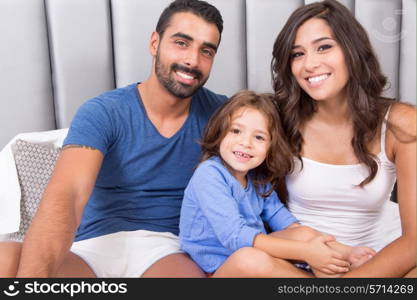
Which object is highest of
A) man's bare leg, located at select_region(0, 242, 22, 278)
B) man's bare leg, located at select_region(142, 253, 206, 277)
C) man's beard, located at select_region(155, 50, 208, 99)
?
man's beard, located at select_region(155, 50, 208, 99)

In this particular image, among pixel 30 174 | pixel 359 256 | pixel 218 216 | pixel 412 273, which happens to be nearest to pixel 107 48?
pixel 30 174

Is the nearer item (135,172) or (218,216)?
(218,216)

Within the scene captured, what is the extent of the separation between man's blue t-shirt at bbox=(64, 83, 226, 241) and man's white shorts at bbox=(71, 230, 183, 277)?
0.10 ft

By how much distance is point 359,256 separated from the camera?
122cm

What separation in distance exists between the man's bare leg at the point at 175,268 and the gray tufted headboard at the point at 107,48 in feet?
2.42

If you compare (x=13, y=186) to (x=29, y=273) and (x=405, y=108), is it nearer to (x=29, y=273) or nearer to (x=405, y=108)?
(x=29, y=273)

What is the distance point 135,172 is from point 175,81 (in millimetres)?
272

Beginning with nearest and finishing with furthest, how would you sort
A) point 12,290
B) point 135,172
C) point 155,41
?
point 12,290 < point 135,172 < point 155,41

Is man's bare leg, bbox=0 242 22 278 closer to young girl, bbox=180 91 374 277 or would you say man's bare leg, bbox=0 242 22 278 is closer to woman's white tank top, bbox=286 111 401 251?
young girl, bbox=180 91 374 277

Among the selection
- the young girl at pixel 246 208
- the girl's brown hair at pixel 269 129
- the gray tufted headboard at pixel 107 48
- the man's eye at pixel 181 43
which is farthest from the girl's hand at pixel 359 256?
the gray tufted headboard at pixel 107 48

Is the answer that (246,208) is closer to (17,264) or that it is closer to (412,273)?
(412,273)

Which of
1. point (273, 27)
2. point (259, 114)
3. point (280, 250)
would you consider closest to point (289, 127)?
point (259, 114)

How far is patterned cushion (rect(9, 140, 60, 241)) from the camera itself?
1496 millimetres

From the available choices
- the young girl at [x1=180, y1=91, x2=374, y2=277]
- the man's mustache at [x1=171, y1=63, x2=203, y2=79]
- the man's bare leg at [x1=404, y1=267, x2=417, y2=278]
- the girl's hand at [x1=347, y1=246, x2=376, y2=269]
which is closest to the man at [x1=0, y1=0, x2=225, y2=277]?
the man's mustache at [x1=171, y1=63, x2=203, y2=79]
